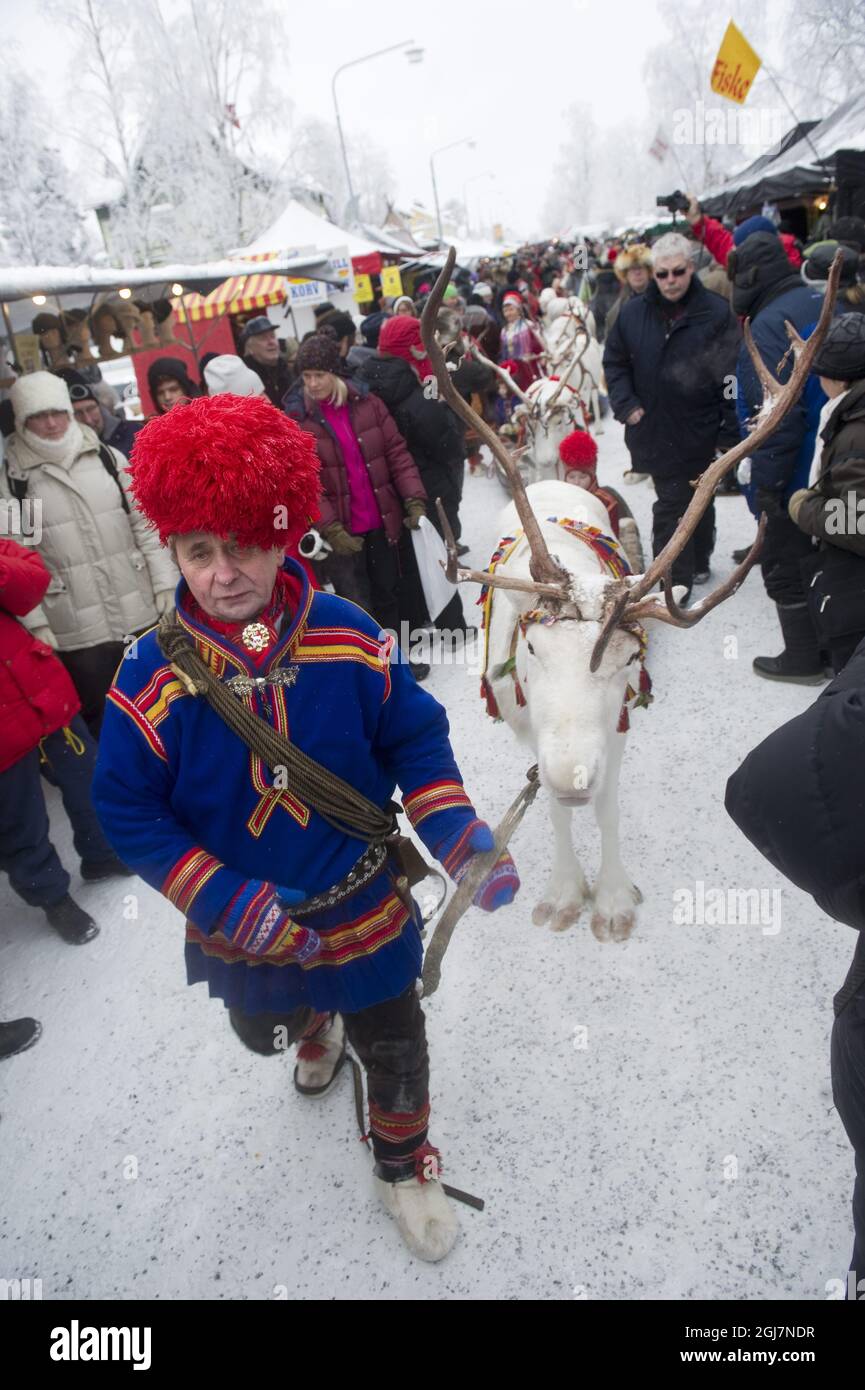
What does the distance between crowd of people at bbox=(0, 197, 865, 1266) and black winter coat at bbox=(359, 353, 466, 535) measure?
0.07ft

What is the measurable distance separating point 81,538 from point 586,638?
245cm

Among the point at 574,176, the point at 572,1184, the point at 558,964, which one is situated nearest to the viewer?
the point at 572,1184

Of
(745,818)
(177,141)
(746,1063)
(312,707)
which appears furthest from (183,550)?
(177,141)

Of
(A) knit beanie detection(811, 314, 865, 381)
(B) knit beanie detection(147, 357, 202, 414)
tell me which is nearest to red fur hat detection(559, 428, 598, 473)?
(A) knit beanie detection(811, 314, 865, 381)

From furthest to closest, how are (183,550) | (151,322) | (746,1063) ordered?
(151,322), (746,1063), (183,550)

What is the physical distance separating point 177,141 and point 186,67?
289 centimetres

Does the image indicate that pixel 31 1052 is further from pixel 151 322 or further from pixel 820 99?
pixel 820 99

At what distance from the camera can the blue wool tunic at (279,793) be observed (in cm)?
159

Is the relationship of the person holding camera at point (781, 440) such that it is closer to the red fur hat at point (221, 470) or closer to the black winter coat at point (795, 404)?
the black winter coat at point (795, 404)

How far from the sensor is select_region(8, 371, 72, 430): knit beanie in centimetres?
333

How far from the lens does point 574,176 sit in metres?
78.9

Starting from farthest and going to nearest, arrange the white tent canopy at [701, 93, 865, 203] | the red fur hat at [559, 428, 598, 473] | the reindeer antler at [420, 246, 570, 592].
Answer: the white tent canopy at [701, 93, 865, 203]
the red fur hat at [559, 428, 598, 473]
the reindeer antler at [420, 246, 570, 592]

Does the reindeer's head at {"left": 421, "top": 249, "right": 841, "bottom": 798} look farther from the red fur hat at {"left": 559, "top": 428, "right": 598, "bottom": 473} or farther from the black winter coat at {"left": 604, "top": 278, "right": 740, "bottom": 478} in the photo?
the black winter coat at {"left": 604, "top": 278, "right": 740, "bottom": 478}

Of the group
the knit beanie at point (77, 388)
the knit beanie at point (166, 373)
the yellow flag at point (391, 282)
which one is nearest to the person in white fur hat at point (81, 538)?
the knit beanie at point (77, 388)
